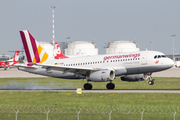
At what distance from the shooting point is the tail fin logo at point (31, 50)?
45.7m

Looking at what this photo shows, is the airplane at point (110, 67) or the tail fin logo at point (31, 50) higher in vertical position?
the tail fin logo at point (31, 50)

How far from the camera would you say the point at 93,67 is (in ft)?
136

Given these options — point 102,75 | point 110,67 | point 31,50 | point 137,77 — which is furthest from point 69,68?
point 137,77

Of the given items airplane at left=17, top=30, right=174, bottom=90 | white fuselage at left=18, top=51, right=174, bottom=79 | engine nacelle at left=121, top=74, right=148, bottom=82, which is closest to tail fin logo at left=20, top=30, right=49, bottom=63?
airplane at left=17, top=30, right=174, bottom=90

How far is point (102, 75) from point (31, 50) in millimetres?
13329

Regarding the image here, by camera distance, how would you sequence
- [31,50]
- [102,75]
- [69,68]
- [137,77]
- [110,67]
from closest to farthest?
1. [102,75]
2. [69,68]
3. [110,67]
4. [137,77]
5. [31,50]

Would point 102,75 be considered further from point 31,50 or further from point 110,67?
point 31,50

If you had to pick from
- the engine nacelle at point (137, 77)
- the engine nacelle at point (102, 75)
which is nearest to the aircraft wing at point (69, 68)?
the engine nacelle at point (102, 75)

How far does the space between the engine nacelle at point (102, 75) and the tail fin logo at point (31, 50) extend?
1031cm

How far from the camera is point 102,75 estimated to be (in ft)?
125

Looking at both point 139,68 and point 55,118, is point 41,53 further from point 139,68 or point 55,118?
point 55,118

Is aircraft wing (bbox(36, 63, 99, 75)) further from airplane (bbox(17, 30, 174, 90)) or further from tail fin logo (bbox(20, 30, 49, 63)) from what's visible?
tail fin logo (bbox(20, 30, 49, 63))

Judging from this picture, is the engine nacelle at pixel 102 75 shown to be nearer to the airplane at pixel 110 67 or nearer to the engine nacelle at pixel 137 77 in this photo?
the airplane at pixel 110 67

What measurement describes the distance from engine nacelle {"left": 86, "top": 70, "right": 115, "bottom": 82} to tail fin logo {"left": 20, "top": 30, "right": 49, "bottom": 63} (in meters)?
10.3
